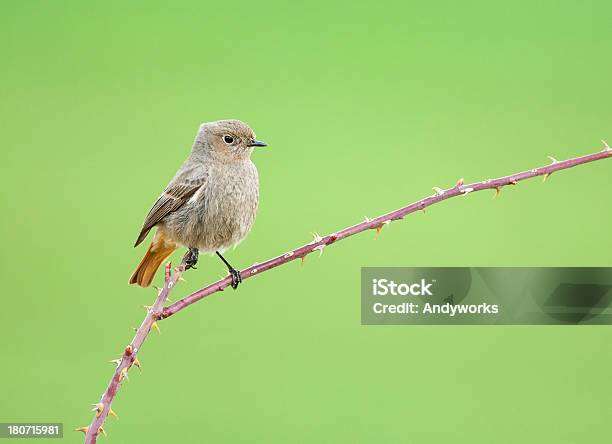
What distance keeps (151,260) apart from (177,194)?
0.31 m

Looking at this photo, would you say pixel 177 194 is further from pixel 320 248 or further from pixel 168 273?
pixel 320 248

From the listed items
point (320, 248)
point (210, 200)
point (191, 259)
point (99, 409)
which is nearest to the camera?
point (99, 409)

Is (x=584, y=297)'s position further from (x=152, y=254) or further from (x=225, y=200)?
(x=152, y=254)

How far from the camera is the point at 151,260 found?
3359 millimetres

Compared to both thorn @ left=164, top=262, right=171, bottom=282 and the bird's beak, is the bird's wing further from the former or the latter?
Answer: thorn @ left=164, top=262, right=171, bottom=282

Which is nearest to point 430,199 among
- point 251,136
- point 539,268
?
point 251,136

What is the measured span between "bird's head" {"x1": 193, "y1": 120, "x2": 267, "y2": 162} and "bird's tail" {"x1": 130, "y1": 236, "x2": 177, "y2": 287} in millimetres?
419

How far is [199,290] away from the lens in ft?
6.21

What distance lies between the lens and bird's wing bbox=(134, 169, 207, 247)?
327 cm

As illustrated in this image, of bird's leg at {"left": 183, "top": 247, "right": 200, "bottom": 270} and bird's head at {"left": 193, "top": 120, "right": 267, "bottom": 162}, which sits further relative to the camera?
bird's head at {"left": 193, "top": 120, "right": 267, "bottom": 162}

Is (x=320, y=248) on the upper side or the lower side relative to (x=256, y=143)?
lower

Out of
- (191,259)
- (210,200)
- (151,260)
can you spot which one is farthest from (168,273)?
(151,260)

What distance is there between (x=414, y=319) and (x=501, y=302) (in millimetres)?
362

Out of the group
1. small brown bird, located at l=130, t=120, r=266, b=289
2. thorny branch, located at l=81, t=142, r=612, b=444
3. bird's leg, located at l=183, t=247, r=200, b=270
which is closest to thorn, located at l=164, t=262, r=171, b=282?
thorny branch, located at l=81, t=142, r=612, b=444
